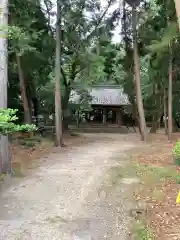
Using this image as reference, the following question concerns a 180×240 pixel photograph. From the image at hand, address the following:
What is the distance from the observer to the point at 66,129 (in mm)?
23469

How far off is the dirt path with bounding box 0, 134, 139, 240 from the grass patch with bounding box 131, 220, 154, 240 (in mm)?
136

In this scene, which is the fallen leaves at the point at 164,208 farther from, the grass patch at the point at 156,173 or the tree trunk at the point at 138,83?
the tree trunk at the point at 138,83

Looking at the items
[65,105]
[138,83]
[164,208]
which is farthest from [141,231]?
[65,105]

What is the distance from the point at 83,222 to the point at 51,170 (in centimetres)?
476

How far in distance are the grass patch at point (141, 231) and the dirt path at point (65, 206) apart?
0.14 m

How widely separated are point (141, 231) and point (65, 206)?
1.82 meters

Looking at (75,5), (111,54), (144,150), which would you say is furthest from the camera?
(111,54)

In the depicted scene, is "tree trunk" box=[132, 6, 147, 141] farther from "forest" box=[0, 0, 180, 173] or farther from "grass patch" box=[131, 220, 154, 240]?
"grass patch" box=[131, 220, 154, 240]

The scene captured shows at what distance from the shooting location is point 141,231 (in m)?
5.20

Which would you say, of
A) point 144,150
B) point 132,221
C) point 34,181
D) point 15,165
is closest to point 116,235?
point 132,221

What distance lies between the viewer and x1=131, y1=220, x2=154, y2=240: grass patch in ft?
16.3

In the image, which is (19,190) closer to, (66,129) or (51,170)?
(51,170)

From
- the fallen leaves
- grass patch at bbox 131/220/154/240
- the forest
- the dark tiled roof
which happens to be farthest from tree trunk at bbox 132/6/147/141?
grass patch at bbox 131/220/154/240

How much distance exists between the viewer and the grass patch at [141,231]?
16.3 feet
